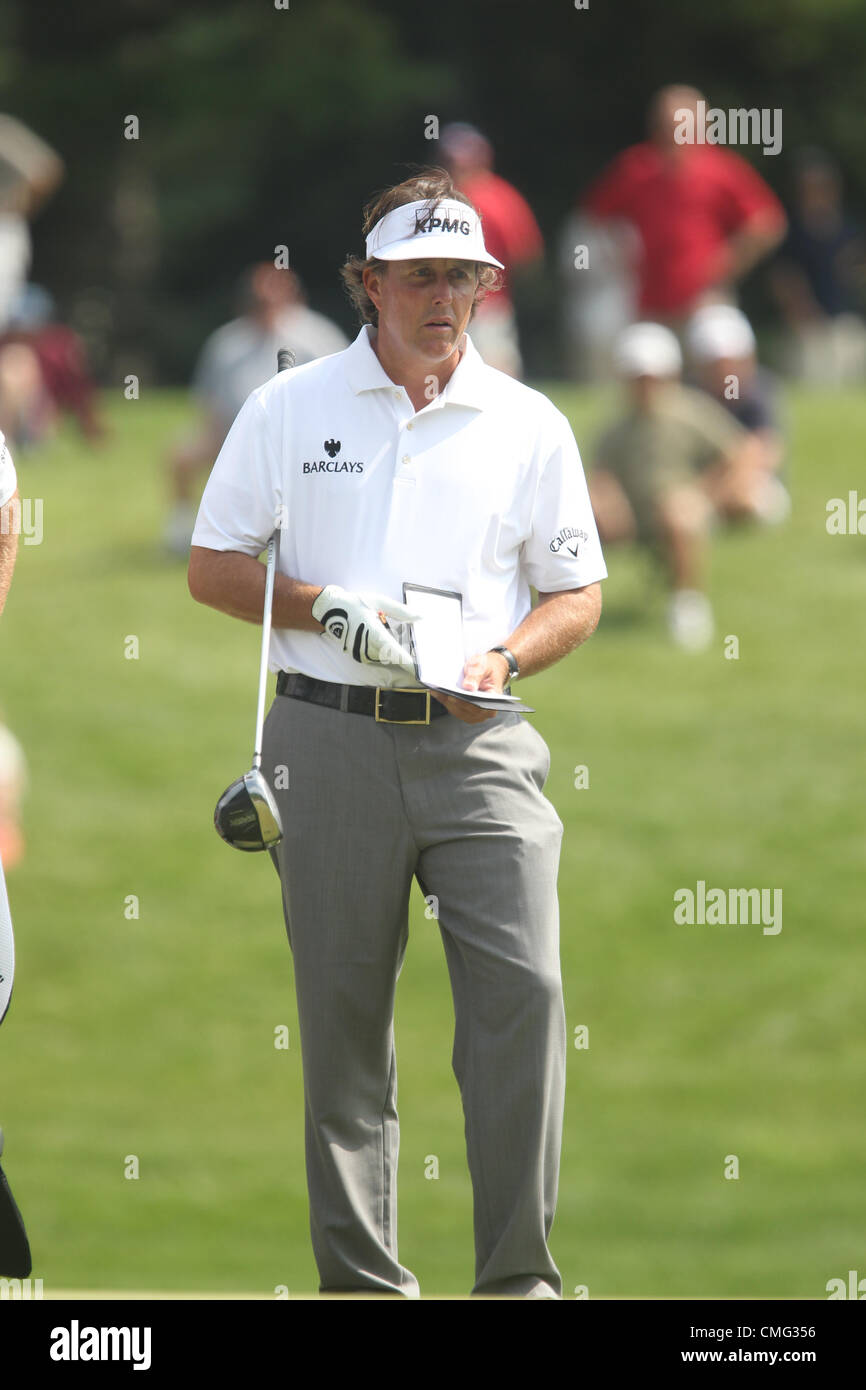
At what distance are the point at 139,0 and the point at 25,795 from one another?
1749 cm

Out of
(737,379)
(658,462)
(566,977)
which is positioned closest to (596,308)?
(737,379)

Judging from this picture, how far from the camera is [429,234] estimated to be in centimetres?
412

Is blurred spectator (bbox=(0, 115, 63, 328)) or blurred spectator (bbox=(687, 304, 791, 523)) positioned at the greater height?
blurred spectator (bbox=(0, 115, 63, 328))

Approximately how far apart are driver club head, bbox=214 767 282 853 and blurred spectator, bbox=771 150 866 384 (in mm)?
18436

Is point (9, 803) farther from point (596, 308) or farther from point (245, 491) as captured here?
point (596, 308)

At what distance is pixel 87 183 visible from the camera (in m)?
26.5

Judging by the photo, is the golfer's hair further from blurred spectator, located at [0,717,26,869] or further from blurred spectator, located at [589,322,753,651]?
blurred spectator, located at [589,322,753,651]

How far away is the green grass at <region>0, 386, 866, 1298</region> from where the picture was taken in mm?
9562

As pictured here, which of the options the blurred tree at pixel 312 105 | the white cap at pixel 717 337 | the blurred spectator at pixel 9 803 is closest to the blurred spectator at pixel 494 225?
the white cap at pixel 717 337

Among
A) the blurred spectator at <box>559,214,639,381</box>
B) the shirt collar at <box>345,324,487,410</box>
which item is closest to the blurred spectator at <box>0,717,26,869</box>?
the blurred spectator at <box>559,214,639,381</box>

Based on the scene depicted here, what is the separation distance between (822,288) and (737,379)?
9.27 metres
